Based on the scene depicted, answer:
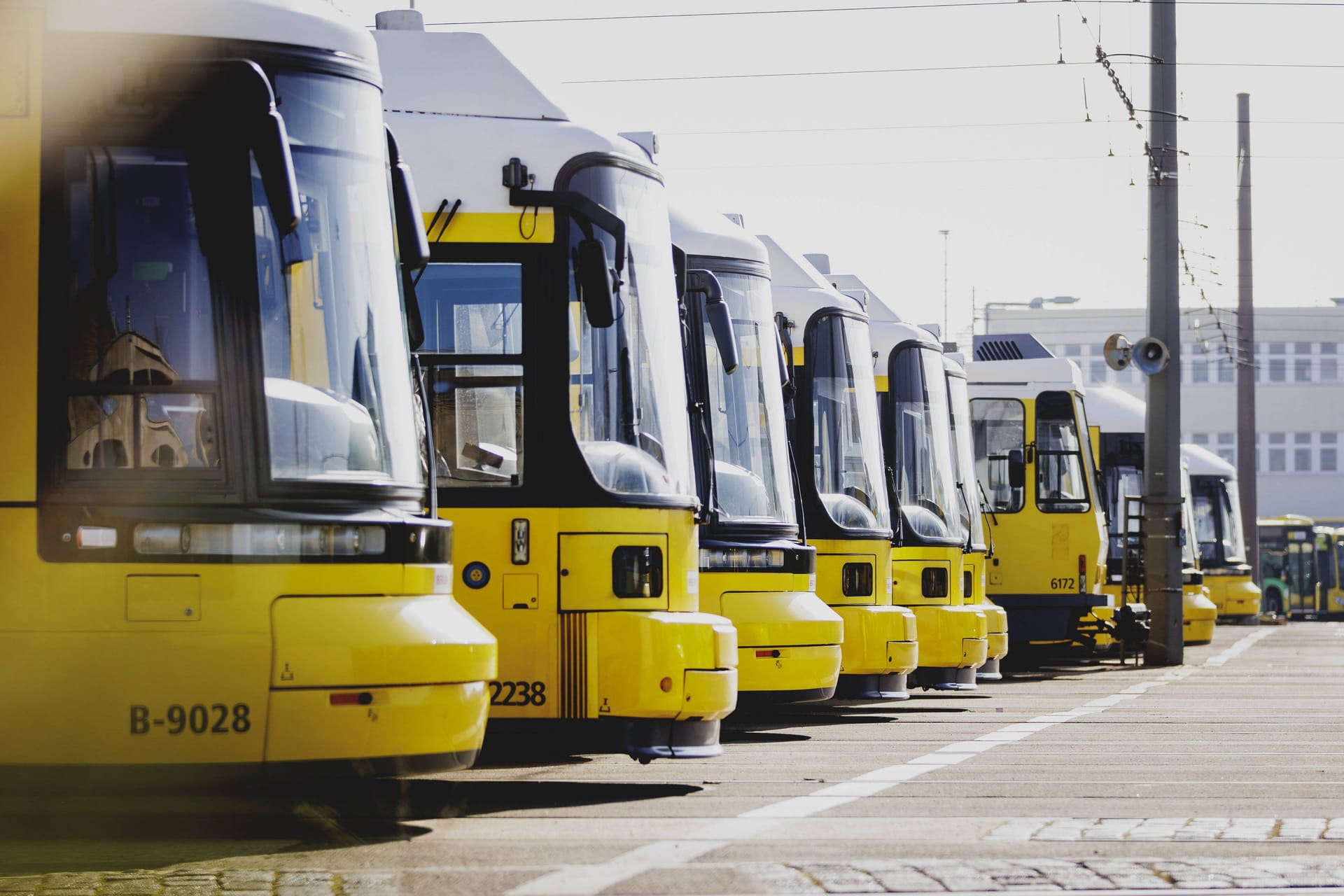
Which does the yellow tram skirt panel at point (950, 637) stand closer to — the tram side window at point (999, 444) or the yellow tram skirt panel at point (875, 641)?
the yellow tram skirt panel at point (875, 641)

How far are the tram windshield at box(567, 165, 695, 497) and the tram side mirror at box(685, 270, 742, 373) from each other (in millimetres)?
1678

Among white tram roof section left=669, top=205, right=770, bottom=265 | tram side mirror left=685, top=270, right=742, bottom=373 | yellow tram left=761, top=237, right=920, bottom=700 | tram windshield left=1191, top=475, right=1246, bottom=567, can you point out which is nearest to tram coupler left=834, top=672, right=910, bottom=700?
yellow tram left=761, top=237, right=920, bottom=700

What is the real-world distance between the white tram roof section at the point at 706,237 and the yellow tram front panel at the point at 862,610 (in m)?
2.61

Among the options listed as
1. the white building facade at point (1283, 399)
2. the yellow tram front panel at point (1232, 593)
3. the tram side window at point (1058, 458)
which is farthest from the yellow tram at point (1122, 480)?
the white building facade at point (1283, 399)

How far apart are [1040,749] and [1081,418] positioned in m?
11.8

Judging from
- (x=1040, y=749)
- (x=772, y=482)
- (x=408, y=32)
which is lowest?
(x=1040, y=749)

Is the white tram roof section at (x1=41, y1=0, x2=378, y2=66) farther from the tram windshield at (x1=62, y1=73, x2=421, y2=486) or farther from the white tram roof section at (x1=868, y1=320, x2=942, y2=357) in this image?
the white tram roof section at (x1=868, y1=320, x2=942, y2=357)

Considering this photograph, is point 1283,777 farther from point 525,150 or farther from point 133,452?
point 133,452

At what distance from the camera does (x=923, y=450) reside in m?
18.8

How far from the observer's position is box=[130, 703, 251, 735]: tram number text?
7.77 metres

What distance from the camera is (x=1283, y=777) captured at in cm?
1166

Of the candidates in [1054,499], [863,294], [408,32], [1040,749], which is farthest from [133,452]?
[1054,499]

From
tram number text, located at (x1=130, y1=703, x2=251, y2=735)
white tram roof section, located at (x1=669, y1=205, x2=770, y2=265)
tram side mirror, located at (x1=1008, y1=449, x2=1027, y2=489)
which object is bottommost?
tram number text, located at (x1=130, y1=703, x2=251, y2=735)

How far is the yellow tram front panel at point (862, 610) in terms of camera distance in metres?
15.9
